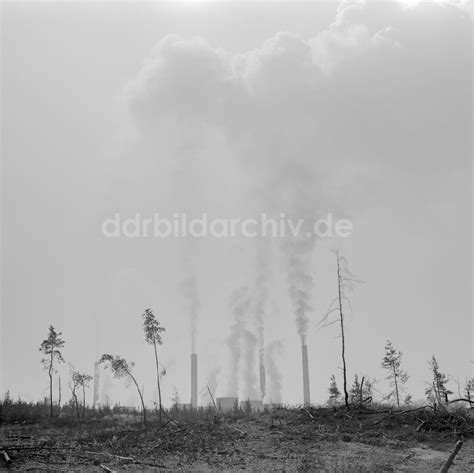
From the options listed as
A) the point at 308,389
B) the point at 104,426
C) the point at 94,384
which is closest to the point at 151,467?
the point at 104,426

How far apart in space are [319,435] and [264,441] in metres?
2.60

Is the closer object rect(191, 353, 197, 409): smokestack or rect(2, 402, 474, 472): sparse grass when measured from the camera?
rect(2, 402, 474, 472): sparse grass

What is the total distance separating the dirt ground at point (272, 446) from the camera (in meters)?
17.9

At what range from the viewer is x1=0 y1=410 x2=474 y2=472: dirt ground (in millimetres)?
17859

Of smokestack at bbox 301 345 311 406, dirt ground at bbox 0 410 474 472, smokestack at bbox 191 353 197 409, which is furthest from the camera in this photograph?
smokestack at bbox 191 353 197 409

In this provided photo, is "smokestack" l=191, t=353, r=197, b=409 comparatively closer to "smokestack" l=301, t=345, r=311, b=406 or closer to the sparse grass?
"smokestack" l=301, t=345, r=311, b=406

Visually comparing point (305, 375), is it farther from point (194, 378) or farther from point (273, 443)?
point (273, 443)

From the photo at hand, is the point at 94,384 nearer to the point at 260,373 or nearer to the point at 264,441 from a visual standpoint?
the point at 260,373

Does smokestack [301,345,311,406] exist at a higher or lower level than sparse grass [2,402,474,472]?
lower

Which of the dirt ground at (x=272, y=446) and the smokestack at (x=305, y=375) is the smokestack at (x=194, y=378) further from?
the dirt ground at (x=272, y=446)

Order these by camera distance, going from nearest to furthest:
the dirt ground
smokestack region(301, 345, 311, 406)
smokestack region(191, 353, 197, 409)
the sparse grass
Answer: the dirt ground, the sparse grass, smokestack region(301, 345, 311, 406), smokestack region(191, 353, 197, 409)

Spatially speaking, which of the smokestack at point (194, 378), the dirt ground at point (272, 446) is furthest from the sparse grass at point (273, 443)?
the smokestack at point (194, 378)

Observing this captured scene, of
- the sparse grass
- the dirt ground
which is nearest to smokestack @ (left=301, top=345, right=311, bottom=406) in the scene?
the sparse grass

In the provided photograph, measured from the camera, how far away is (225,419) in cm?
2928
